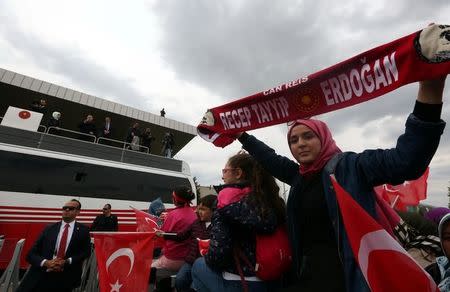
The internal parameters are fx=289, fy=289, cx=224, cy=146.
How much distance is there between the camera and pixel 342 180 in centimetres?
139

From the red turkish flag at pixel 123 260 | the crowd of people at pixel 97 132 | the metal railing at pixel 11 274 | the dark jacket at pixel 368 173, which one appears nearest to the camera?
the dark jacket at pixel 368 173

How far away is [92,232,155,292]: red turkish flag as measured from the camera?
10.7 ft

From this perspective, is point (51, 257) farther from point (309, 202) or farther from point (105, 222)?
point (105, 222)

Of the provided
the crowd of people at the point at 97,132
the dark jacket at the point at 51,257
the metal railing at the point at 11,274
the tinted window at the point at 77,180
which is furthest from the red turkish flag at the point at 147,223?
the crowd of people at the point at 97,132

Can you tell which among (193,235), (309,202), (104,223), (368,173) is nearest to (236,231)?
(309,202)

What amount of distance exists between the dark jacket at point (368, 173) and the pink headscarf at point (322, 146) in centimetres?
9

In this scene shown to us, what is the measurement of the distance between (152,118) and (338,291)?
15569mm

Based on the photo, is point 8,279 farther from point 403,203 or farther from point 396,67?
point 403,203

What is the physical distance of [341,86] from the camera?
1647mm

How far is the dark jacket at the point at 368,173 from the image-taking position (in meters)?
1.10

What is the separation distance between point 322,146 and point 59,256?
12.4ft

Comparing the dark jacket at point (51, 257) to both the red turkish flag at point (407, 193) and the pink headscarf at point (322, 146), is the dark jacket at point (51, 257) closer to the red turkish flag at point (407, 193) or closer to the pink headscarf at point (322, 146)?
the pink headscarf at point (322, 146)

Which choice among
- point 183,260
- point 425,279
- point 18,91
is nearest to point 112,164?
point 183,260

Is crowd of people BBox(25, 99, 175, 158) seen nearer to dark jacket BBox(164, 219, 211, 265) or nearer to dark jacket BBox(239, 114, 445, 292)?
dark jacket BBox(164, 219, 211, 265)
